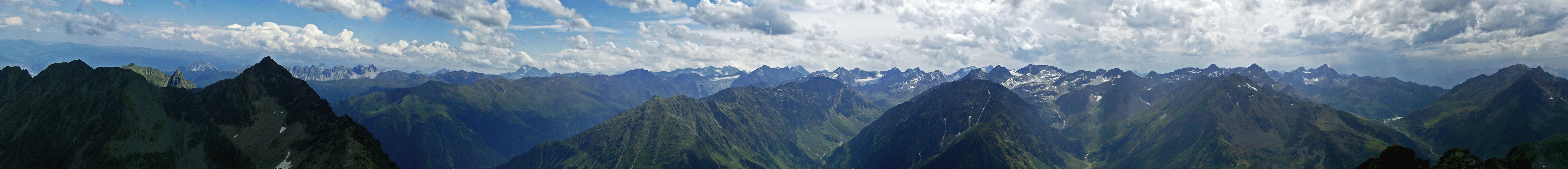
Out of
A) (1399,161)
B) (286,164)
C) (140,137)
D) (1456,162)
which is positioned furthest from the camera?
(140,137)

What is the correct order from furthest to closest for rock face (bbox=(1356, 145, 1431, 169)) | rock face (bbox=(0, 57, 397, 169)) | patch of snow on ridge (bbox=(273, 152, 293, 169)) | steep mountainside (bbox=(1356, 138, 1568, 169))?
patch of snow on ridge (bbox=(273, 152, 293, 169)) → rock face (bbox=(0, 57, 397, 169)) → rock face (bbox=(1356, 145, 1431, 169)) → steep mountainside (bbox=(1356, 138, 1568, 169))

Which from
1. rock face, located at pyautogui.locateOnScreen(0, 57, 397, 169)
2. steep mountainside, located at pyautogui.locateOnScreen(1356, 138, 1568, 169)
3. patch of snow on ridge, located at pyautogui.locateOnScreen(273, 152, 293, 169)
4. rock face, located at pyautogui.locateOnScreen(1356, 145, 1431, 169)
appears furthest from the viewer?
patch of snow on ridge, located at pyautogui.locateOnScreen(273, 152, 293, 169)

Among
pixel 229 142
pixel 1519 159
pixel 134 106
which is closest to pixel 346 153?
pixel 229 142

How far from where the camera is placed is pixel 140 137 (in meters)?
180

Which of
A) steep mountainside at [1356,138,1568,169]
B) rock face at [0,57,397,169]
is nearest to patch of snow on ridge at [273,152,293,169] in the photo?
rock face at [0,57,397,169]

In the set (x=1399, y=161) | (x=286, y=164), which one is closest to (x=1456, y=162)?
(x=1399, y=161)

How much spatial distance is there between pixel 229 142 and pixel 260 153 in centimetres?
2059

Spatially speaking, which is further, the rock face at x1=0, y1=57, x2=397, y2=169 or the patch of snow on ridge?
the patch of snow on ridge

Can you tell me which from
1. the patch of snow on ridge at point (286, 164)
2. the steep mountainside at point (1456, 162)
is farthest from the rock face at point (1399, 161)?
the patch of snow on ridge at point (286, 164)

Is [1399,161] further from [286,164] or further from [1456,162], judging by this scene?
[286,164]

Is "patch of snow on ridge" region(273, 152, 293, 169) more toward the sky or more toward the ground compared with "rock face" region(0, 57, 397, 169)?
more toward the ground

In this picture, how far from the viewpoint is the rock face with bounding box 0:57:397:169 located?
6535 inches

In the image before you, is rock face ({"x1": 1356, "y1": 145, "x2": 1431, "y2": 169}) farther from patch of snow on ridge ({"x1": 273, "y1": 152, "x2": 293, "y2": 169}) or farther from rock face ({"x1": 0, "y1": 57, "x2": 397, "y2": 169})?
patch of snow on ridge ({"x1": 273, "y1": 152, "x2": 293, "y2": 169})

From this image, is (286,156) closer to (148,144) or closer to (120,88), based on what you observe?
(148,144)
